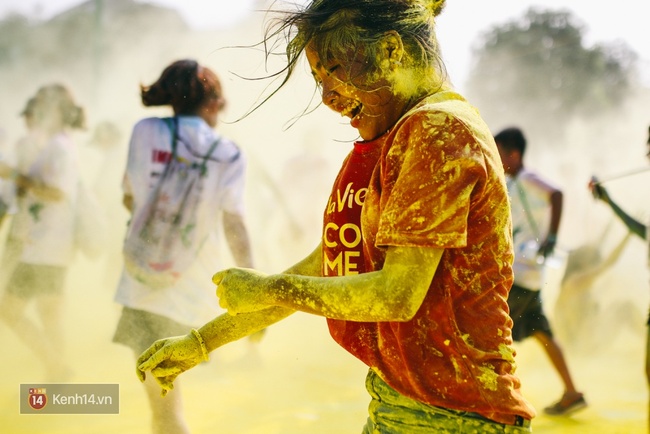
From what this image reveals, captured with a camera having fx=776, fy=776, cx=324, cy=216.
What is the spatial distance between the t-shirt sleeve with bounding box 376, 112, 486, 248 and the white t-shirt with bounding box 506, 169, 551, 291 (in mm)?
3374

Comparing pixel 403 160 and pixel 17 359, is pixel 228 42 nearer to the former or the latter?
pixel 17 359

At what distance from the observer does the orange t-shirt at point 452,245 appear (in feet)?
4.27

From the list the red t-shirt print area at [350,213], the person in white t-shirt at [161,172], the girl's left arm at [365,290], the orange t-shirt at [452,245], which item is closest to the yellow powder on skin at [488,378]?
the orange t-shirt at [452,245]

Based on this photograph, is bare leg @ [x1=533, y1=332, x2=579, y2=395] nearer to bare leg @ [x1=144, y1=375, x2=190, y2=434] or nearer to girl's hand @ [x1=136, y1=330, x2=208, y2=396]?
bare leg @ [x1=144, y1=375, x2=190, y2=434]

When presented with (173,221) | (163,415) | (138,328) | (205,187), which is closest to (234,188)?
(205,187)

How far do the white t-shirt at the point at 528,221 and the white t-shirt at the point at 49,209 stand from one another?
2.76 metres

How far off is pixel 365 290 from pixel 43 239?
405 centimetres

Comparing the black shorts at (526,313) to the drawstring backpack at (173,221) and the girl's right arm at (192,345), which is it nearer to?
the drawstring backpack at (173,221)

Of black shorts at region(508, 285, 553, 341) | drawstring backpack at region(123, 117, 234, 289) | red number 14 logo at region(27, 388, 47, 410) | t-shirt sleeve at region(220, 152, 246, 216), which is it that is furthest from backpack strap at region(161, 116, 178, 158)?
black shorts at region(508, 285, 553, 341)

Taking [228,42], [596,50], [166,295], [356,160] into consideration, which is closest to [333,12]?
[356,160]

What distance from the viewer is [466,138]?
1321mm

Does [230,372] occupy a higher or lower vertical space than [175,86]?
lower

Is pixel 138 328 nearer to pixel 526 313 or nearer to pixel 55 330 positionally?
pixel 55 330

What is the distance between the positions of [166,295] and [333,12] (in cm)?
254
